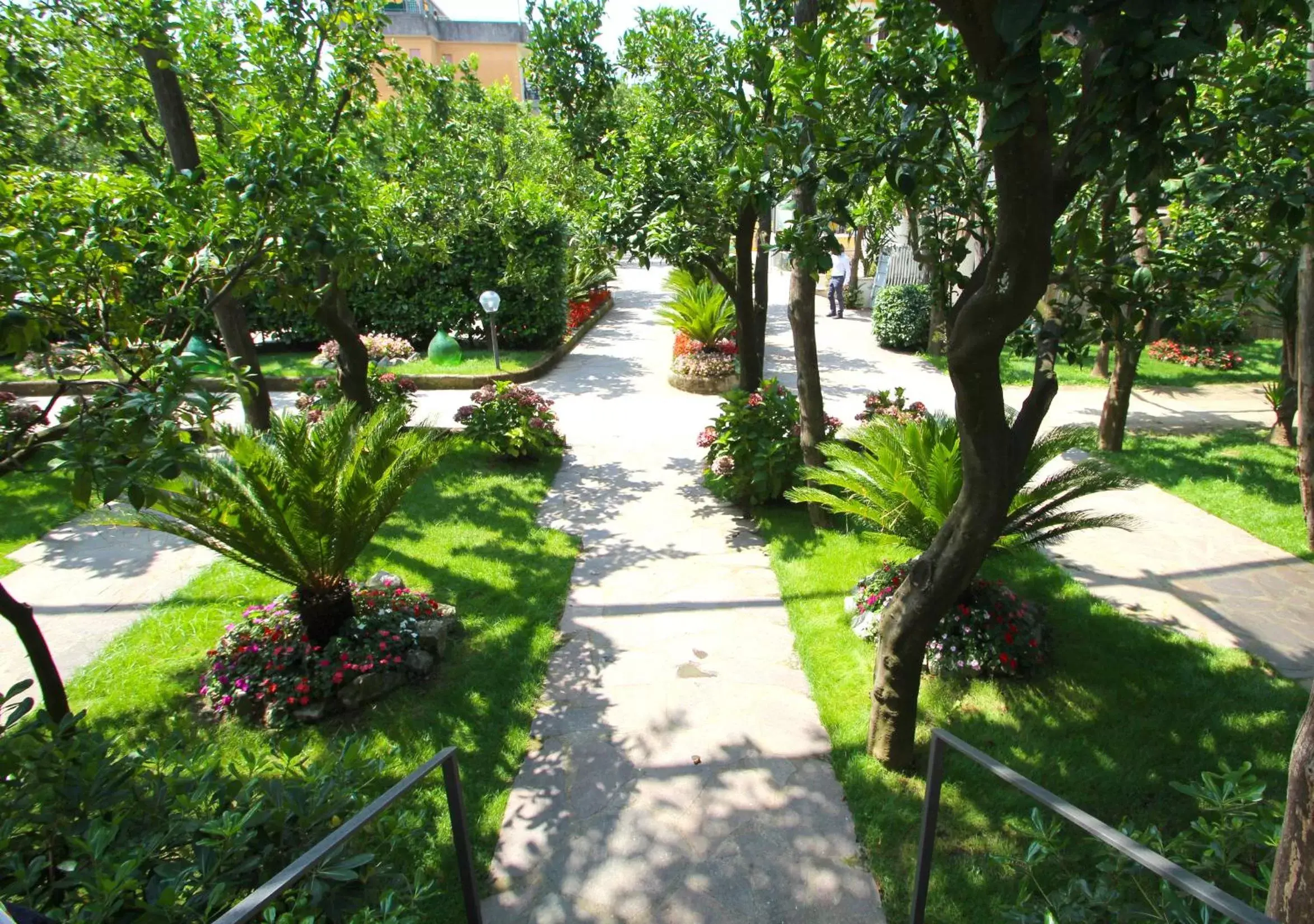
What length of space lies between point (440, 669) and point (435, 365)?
842cm

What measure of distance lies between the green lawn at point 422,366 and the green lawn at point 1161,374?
284 inches

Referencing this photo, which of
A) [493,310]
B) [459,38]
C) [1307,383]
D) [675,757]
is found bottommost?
[675,757]

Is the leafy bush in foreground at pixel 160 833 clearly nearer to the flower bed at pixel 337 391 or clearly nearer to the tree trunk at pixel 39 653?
the tree trunk at pixel 39 653

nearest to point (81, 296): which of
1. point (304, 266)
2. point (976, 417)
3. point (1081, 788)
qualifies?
point (304, 266)

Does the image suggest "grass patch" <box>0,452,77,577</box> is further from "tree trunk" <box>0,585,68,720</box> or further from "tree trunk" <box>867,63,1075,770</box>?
"tree trunk" <box>867,63,1075,770</box>

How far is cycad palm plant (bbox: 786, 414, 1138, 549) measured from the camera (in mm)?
4953

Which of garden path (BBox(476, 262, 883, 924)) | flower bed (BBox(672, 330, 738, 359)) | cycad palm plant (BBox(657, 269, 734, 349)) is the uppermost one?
cycad palm plant (BBox(657, 269, 734, 349))

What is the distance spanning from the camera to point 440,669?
198 inches

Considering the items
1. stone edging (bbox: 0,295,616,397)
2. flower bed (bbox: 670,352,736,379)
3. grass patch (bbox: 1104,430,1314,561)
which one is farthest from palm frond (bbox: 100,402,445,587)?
flower bed (bbox: 670,352,736,379)

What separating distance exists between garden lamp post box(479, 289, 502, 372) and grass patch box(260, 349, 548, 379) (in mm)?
96

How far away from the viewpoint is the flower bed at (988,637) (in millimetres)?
4719

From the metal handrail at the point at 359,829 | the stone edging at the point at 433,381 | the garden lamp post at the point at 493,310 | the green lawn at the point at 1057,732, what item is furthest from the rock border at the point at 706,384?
the metal handrail at the point at 359,829

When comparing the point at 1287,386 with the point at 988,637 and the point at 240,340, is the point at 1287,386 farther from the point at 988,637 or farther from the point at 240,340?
the point at 240,340

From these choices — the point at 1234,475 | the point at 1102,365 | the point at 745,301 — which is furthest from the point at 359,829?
the point at 1102,365
